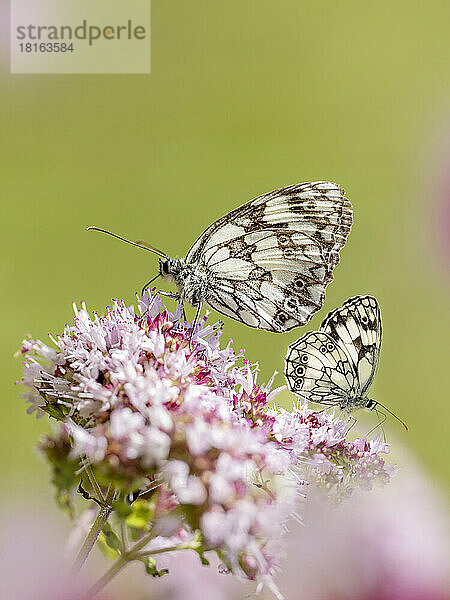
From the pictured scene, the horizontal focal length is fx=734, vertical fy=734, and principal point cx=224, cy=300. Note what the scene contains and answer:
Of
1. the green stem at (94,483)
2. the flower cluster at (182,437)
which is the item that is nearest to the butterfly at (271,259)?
the flower cluster at (182,437)

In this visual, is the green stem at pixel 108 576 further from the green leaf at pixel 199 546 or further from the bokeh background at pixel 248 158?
the bokeh background at pixel 248 158

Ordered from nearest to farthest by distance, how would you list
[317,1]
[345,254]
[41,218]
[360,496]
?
1. [360,496]
2. [41,218]
3. [345,254]
4. [317,1]

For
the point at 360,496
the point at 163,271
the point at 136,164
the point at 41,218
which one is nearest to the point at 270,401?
the point at 360,496

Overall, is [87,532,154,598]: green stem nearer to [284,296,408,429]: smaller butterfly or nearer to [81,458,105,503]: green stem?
[81,458,105,503]: green stem

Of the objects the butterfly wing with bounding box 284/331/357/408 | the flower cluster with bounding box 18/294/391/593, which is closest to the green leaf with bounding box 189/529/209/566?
the flower cluster with bounding box 18/294/391/593

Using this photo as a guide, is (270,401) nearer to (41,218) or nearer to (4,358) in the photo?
(4,358)

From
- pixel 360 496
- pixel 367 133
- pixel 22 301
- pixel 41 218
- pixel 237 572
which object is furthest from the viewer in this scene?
pixel 367 133
